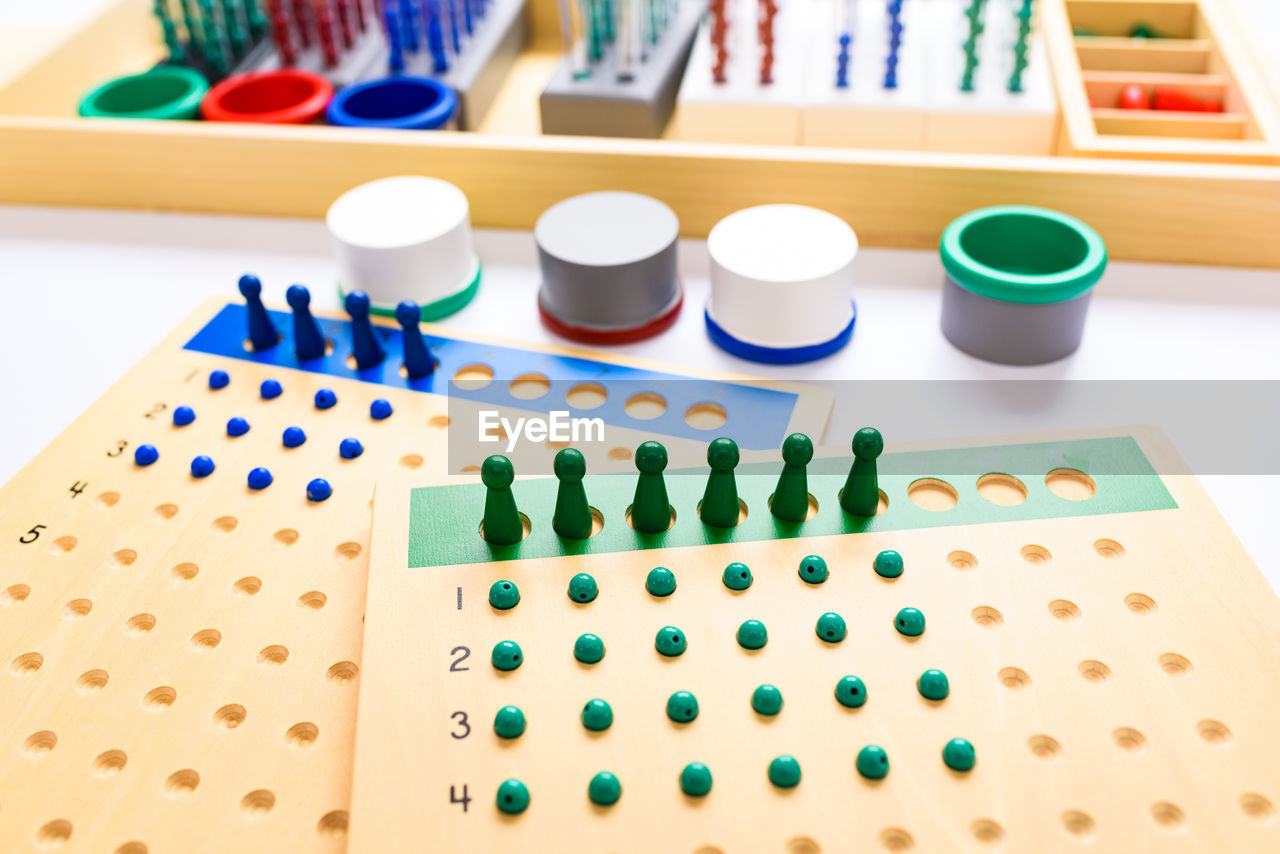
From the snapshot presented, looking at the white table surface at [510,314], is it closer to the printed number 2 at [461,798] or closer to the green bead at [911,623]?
the green bead at [911,623]

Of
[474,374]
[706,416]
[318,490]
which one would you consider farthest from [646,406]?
[318,490]

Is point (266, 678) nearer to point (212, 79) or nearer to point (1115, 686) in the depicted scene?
point (1115, 686)

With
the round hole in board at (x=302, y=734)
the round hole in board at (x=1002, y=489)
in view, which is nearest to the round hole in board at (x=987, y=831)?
the round hole in board at (x=1002, y=489)

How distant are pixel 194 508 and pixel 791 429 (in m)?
0.44

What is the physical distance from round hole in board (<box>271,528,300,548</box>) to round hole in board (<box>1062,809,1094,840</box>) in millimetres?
510

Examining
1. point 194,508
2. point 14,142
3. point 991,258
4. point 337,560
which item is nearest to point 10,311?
point 14,142

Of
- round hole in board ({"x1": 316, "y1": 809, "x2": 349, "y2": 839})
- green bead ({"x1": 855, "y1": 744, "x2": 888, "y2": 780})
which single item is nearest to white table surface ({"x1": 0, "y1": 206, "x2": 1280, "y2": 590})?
green bead ({"x1": 855, "y1": 744, "x2": 888, "y2": 780})

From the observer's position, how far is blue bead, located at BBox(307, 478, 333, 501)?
30.4 inches

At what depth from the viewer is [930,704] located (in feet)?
1.99

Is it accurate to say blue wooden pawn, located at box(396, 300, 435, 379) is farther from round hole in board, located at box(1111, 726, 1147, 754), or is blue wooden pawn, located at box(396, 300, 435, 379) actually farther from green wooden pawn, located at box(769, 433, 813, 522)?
round hole in board, located at box(1111, 726, 1147, 754)

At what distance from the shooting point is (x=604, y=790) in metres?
0.57

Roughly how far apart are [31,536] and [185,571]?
12 cm

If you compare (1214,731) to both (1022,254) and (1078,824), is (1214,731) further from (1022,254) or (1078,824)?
(1022,254)

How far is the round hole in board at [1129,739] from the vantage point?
587 millimetres
